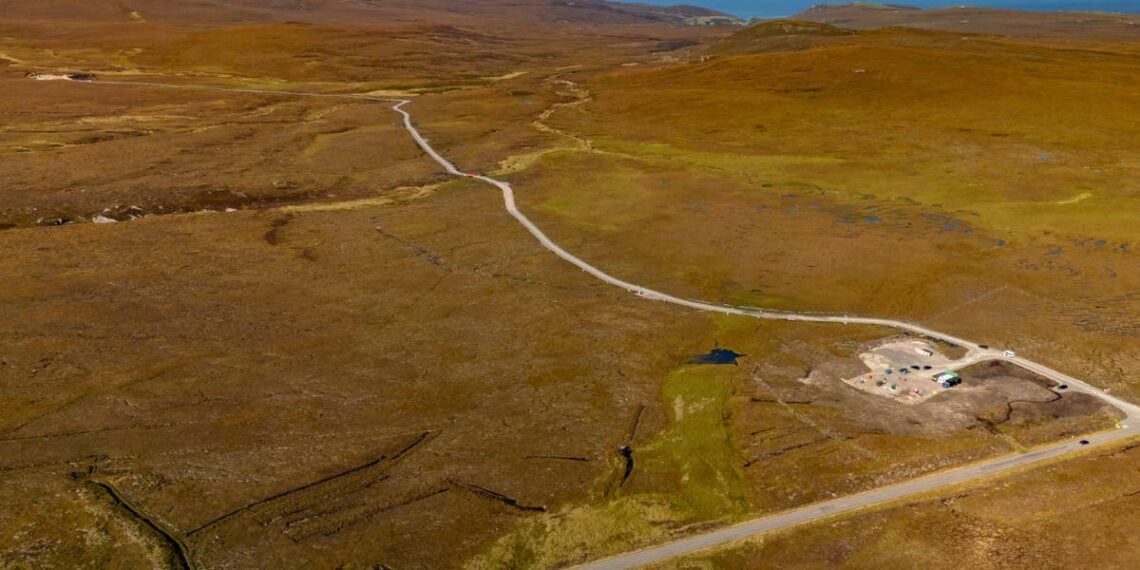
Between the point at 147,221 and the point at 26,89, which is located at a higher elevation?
the point at 26,89

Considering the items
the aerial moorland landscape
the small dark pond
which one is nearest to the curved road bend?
the aerial moorland landscape

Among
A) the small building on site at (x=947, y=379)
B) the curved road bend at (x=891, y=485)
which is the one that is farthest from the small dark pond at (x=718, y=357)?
the small building on site at (x=947, y=379)

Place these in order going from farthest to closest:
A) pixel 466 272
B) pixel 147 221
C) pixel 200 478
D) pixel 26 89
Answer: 1. pixel 26 89
2. pixel 147 221
3. pixel 466 272
4. pixel 200 478

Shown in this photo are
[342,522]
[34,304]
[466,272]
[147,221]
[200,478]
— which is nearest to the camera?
[342,522]

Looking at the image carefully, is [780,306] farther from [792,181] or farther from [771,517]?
[792,181]

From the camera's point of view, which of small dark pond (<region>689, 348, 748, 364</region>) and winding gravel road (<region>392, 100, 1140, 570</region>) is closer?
winding gravel road (<region>392, 100, 1140, 570</region>)

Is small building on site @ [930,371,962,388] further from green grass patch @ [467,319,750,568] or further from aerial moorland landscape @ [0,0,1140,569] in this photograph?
green grass patch @ [467,319,750,568]

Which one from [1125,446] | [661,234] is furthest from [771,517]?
[661,234]
